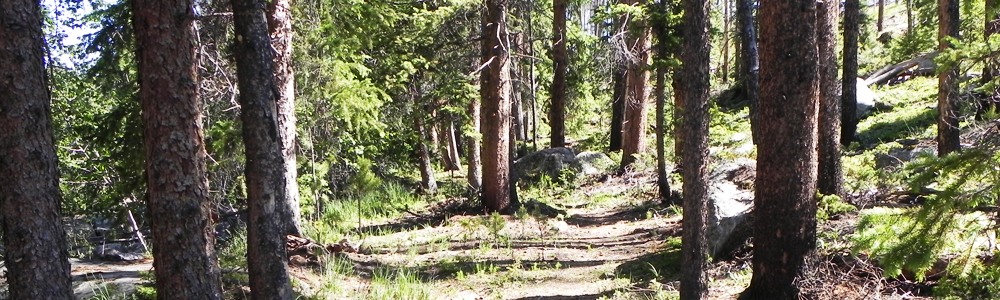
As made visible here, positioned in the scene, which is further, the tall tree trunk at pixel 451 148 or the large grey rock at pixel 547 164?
the tall tree trunk at pixel 451 148

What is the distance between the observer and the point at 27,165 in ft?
17.7

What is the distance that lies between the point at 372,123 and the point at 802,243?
787 centimetres

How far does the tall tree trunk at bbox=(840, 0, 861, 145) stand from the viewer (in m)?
14.8

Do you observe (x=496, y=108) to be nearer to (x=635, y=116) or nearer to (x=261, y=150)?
(x=635, y=116)

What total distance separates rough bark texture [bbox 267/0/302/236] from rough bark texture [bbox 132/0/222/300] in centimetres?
372

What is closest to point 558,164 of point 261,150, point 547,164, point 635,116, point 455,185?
point 547,164

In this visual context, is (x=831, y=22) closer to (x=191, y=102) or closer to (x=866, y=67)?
(x=191, y=102)

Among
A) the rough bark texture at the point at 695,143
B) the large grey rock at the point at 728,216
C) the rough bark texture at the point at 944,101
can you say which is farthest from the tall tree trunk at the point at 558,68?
the rough bark texture at the point at 695,143

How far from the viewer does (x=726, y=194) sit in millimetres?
9945

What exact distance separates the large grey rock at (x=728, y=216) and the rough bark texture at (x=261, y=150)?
5.31m

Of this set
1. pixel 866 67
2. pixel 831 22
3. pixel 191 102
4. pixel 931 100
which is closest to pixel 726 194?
pixel 831 22

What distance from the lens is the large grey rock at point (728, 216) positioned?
28.7 ft

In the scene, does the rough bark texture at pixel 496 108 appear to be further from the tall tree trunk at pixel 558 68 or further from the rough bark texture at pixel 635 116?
the tall tree trunk at pixel 558 68

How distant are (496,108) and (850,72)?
8430 millimetres
